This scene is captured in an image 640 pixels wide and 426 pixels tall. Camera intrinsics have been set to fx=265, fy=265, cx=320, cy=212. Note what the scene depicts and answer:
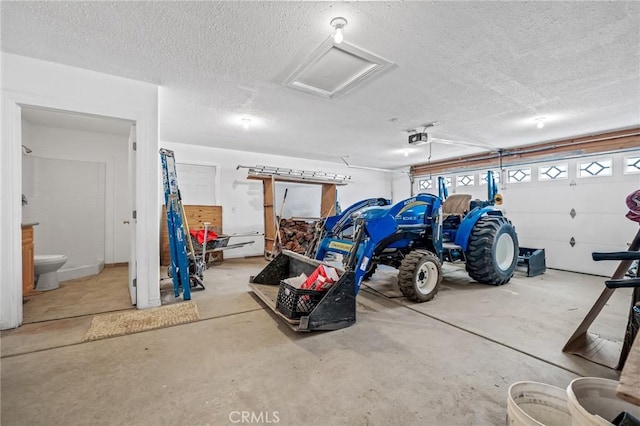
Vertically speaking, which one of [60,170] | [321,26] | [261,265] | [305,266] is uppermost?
[321,26]

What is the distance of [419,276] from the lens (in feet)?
11.0

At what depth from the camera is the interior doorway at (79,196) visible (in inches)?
162

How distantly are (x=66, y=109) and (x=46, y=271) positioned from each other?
238 cm

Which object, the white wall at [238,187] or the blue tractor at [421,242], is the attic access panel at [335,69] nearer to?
the blue tractor at [421,242]

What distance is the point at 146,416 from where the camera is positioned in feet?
4.65

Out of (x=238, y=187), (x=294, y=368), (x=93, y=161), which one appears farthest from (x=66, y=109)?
(x=238, y=187)

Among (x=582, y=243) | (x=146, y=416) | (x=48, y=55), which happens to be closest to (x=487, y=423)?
(x=146, y=416)

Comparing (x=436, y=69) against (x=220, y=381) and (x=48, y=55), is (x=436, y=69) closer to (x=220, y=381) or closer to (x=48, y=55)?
(x=220, y=381)

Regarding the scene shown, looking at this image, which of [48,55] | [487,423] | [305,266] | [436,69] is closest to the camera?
[487,423]

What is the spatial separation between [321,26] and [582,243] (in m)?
6.16

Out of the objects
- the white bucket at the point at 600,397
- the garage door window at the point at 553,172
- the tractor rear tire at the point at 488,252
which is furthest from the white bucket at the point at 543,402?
the garage door window at the point at 553,172

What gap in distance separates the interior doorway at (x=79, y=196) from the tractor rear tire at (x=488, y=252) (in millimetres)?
5043

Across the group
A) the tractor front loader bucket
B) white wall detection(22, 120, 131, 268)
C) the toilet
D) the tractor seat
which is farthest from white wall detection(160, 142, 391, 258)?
the tractor front loader bucket

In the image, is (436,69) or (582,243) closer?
(436,69)
